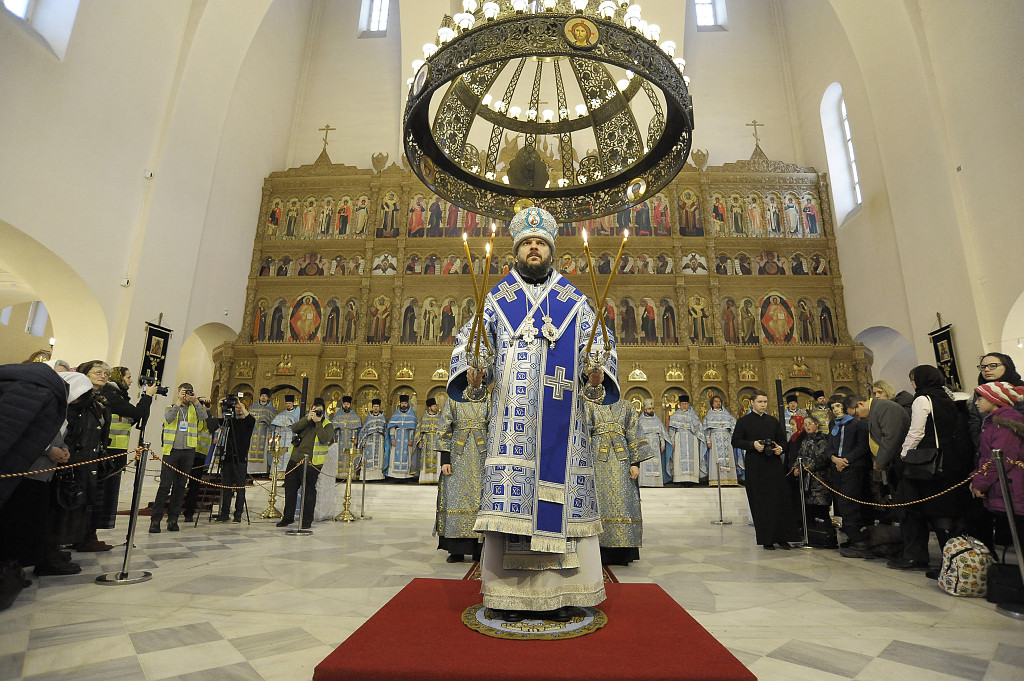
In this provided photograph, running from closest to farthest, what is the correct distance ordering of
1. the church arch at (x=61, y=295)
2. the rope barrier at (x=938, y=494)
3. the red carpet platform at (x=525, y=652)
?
the red carpet platform at (x=525, y=652) < the rope barrier at (x=938, y=494) < the church arch at (x=61, y=295)

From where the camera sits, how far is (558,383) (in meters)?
2.86

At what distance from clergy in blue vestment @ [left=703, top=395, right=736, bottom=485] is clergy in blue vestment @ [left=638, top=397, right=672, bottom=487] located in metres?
0.86

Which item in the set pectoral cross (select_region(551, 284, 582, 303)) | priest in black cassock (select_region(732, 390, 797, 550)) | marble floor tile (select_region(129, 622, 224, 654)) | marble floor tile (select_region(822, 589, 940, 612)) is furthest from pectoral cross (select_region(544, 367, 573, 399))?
priest in black cassock (select_region(732, 390, 797, 550))

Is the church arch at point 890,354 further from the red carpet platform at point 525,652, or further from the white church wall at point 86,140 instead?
the white church wall at point 86,140

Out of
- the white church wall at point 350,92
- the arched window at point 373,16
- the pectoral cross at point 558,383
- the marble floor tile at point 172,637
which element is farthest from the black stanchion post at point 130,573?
the arched window at point 373,16

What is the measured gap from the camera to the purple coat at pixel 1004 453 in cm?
336

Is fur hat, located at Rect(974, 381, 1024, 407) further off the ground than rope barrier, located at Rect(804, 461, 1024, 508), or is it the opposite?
fur hat, located at Rect(974, 381, 1024, 407)

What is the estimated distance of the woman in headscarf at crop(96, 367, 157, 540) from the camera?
502 centimetres

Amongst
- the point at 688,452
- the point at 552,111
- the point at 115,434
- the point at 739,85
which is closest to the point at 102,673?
the point at 552,111

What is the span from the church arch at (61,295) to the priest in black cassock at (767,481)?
1097cm

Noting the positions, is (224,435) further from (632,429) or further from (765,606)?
(765,606)

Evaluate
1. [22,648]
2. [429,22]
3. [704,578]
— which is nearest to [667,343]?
[704,578]

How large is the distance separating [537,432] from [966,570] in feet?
10.4

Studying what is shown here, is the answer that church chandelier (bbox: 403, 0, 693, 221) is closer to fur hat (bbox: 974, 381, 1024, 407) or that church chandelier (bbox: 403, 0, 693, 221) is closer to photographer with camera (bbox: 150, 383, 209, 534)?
fur hat (bbox: 974, 381, 1024, 407)
